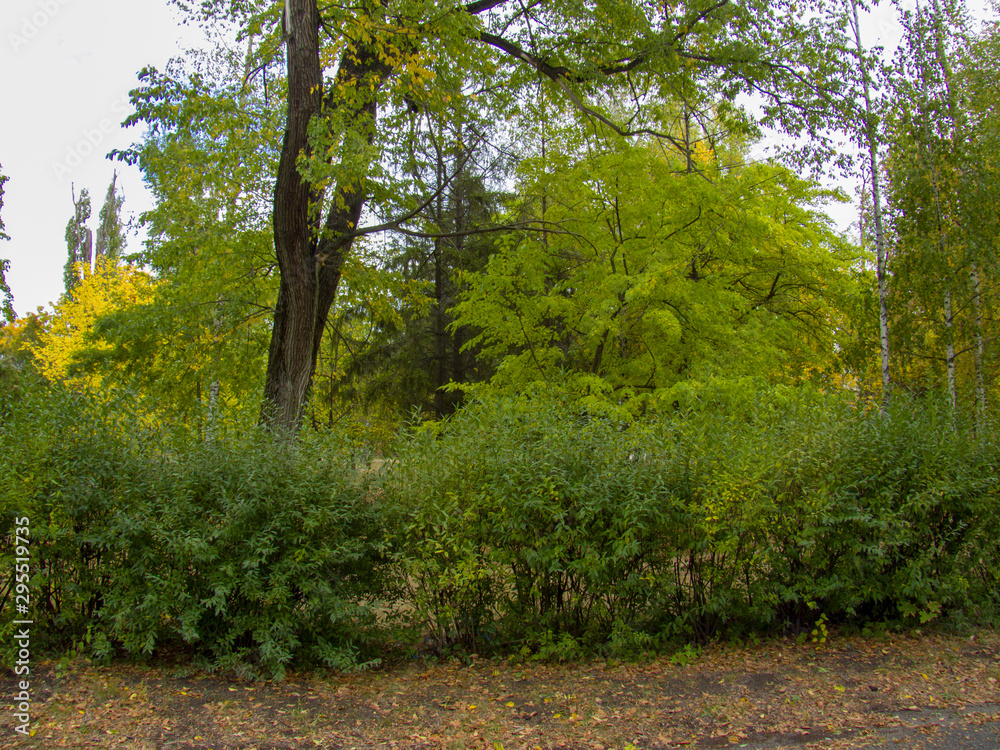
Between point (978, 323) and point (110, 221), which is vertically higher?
point (110, 221)

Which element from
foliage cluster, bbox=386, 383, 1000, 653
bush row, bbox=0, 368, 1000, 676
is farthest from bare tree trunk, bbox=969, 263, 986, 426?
bush row, bbox=0, 368, 1000, 676

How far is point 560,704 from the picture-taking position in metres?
4.55

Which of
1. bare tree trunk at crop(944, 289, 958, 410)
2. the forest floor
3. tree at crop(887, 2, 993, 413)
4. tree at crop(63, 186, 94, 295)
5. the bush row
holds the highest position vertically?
tree at crop(63, 186, 94, 295)

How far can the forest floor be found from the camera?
4.00 meters

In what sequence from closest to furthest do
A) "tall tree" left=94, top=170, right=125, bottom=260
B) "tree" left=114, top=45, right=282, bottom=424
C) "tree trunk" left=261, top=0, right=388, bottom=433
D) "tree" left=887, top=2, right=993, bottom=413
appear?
"tree trunk" left=261, top=0, right=388, bottom=433 < "tree" left=114, top=45, right=282, bottom=424 < "tree" left=887, top=2, right=993, bottom=413 < "tall tree" left=94, top=170, right=125, bottom=260

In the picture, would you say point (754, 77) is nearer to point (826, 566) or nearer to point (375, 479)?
point (826, 566)

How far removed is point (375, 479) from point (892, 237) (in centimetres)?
1329

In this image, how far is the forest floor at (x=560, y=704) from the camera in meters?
4.00

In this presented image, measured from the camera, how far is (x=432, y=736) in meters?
4.14

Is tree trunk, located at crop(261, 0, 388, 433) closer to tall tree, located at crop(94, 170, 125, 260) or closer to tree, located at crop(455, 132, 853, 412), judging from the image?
tree, located at crop(455, 132, 853, 412)

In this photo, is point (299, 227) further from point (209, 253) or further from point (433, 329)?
point (433, 329)

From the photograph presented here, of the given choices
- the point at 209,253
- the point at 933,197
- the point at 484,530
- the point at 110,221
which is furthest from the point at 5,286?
the point at 110,221

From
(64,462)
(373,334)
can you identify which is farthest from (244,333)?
(64,462)

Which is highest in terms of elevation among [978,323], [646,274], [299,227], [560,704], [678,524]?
[299,227]
